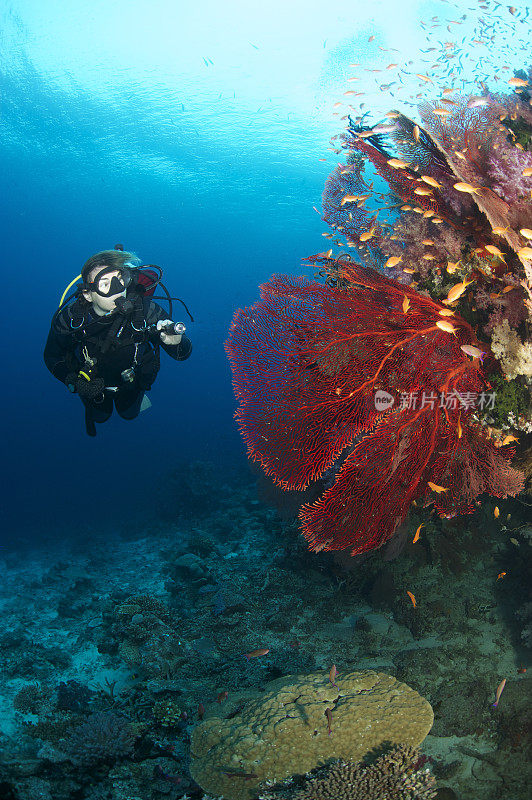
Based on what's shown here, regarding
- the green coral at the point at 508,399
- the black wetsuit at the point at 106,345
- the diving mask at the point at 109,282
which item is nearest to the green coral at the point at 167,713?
the black wetsuit at the point at 106,345

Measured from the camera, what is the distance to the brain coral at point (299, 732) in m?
3.16

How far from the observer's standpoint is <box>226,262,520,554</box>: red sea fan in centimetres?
367

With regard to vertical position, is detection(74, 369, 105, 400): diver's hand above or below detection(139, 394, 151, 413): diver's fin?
above

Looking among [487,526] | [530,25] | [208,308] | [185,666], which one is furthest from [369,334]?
[208,308]

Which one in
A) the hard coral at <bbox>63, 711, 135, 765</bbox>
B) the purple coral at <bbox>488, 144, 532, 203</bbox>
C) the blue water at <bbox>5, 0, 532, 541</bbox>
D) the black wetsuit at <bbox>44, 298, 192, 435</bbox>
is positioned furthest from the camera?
the blue water at <bbox>5, 0, 532, 541</bbox>

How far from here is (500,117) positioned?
4141 millimetres

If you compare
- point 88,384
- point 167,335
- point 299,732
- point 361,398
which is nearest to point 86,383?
point 88,384

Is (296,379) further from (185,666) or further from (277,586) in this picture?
(277,586)

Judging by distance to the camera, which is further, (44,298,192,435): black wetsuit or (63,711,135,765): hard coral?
(44,298,192,435): black wetsuit

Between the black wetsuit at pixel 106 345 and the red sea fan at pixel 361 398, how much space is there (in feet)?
4.97

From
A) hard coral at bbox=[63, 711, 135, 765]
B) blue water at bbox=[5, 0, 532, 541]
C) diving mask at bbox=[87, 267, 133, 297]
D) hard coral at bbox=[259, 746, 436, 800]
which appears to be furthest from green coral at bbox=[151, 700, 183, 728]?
blue water at bbox=[5, 0, 532, 541]

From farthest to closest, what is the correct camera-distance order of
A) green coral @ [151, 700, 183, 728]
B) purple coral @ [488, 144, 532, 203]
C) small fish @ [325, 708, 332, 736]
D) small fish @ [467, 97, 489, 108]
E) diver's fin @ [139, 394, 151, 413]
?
diver's fin @ [139, 394, 151, 413], green coral @ [151, 700, 183, 728], small fish @ [467, 97, 489, 108], purple coral @ [488, 144, 532, 203], small fish @ [325, 708, 332, 736]

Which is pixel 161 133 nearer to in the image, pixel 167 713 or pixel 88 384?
pixel 88 384

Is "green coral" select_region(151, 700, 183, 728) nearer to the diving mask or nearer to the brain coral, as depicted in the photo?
the brain coral
